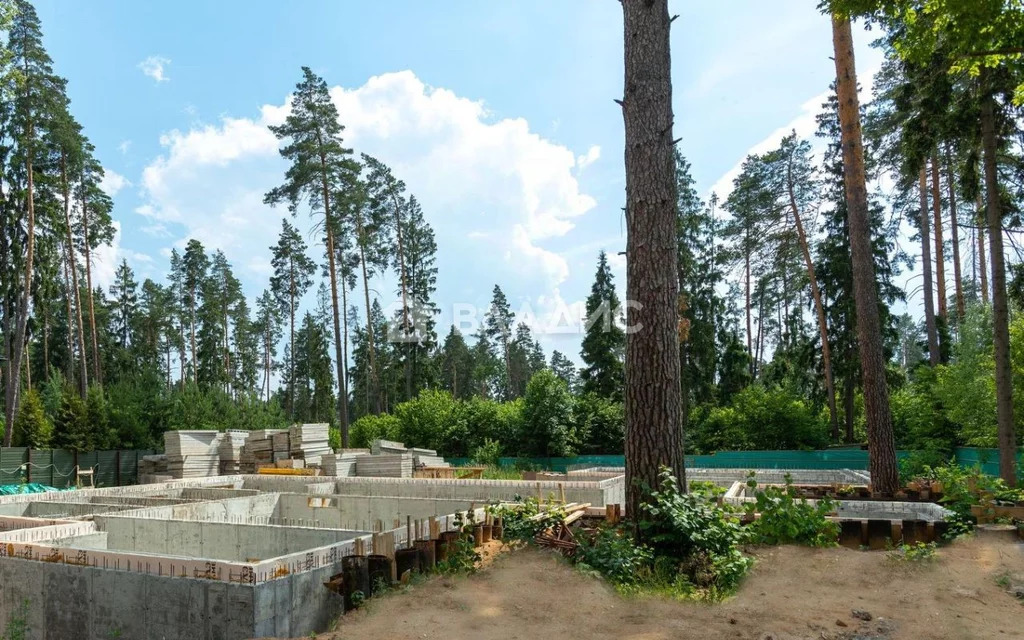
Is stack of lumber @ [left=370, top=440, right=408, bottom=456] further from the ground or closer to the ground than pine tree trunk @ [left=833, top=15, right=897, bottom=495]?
closer to the ground

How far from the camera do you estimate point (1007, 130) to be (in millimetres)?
11031

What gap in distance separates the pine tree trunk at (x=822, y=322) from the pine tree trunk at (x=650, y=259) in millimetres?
19387

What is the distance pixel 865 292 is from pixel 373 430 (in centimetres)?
2481

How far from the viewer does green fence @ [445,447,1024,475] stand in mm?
16953

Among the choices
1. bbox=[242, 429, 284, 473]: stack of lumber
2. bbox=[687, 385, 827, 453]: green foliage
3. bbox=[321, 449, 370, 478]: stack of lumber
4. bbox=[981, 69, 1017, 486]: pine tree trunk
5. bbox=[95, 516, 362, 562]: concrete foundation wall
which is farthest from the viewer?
bbox=[687, 385, 827, 453]: green foliage

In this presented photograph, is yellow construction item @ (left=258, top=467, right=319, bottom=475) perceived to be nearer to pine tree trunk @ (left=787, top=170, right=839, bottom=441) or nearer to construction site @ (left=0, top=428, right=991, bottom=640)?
construction site @ (left=0, top=428, right=991, bottom=640)

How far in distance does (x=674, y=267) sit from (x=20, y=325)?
26263mm

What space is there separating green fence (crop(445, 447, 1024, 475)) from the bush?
6.91 metres

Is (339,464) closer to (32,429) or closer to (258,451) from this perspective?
(258,451)

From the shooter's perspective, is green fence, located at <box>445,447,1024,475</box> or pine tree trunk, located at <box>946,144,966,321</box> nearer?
green fence, located at <box>445,447,1024,475</box>

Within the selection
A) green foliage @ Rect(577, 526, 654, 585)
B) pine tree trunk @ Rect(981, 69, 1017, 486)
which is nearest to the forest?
pine tree trunk @ Rect(981, 69, 1017, 486)

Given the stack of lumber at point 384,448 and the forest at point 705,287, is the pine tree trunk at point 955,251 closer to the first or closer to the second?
the forest at point 705,287

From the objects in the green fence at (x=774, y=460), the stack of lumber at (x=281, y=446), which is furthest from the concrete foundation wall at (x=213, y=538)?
the green fence at (x=774, y=460)

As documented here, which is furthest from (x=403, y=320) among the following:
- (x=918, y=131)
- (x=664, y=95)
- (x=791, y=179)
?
(x=664, y=95)
